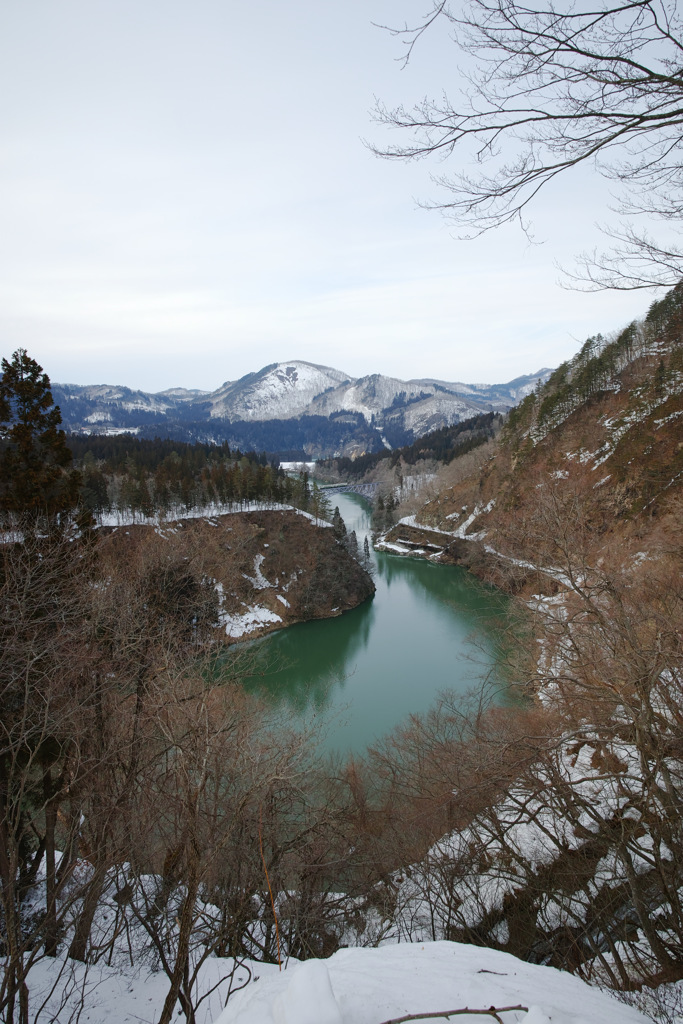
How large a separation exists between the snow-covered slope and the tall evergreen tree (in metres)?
8.20

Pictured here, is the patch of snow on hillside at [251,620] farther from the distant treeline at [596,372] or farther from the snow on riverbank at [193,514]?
the distant treeline at [596,372]

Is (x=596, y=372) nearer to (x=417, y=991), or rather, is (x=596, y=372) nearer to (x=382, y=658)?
(x=382, y=658)

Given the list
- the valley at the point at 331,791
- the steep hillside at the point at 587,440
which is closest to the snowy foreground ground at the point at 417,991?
the valley at the point at 331,791

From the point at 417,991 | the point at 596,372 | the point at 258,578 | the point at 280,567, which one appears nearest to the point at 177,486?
the point at 258,578

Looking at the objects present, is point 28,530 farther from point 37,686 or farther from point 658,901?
point 658,901

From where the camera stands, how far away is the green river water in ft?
55.2

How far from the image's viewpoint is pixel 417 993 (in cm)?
197

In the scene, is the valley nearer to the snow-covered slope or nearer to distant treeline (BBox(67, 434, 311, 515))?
the snow-covered slope

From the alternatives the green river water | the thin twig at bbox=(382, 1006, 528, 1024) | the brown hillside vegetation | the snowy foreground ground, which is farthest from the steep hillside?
the thin twig at bbox=(382, 1006, 528, 1024)

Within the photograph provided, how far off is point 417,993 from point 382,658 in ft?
75.2

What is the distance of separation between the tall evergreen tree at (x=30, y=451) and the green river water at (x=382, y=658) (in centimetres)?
571

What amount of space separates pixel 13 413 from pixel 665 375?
143 feet

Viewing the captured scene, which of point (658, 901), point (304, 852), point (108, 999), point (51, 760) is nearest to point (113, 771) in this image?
point (51, 760)

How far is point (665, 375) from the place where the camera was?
35844mm
